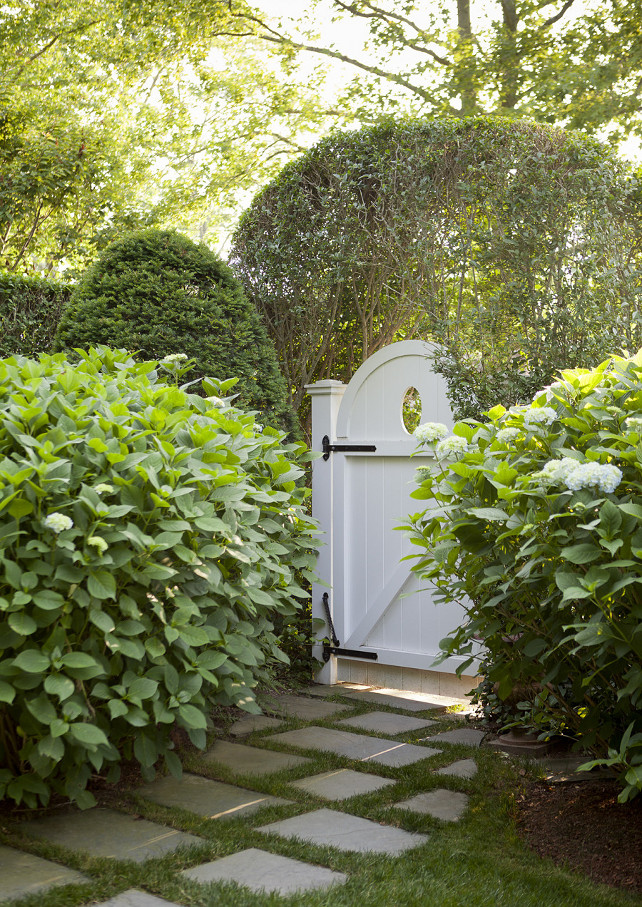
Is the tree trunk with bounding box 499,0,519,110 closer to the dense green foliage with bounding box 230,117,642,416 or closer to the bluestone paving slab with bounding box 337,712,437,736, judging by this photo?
the dense green foliage with bounding box 230,117,642,416

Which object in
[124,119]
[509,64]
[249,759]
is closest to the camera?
[249,759]

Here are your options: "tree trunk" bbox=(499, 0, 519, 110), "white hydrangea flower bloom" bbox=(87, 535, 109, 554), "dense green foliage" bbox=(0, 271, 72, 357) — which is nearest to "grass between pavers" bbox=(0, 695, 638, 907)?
"white hydrangea flower bloom" bbox=(87, 535, 109, 554)

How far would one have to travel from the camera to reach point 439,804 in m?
2.86

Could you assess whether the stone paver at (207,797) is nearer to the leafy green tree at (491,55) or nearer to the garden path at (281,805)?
the garden path at (281,805)

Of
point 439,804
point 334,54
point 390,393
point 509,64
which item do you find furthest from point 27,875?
point 334,54

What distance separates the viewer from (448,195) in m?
4.60

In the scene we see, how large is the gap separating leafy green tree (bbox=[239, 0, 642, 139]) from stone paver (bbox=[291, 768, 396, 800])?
7.73 meters

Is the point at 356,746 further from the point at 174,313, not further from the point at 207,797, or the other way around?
the point at 174,313

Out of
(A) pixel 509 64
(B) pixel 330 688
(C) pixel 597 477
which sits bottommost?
(B) pixel 330 688

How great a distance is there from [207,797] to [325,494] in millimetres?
2233

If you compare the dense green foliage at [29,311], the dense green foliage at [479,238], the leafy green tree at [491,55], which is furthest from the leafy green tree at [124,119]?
the dense green foliage at [479,238]

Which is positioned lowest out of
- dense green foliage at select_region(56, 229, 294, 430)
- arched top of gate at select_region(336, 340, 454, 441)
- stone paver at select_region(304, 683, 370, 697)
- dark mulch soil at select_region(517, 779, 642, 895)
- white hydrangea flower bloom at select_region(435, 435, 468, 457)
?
stone paver at select_region(304, 683, 370, 697)

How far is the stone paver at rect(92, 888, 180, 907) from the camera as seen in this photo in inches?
80.6

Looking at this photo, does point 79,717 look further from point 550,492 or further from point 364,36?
point 364,36
